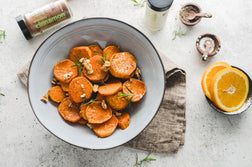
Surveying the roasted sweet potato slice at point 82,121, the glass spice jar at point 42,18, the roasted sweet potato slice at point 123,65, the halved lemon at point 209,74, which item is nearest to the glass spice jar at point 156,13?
the roasted sweet potato slice at point 123,65

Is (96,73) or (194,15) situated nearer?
(96,73)

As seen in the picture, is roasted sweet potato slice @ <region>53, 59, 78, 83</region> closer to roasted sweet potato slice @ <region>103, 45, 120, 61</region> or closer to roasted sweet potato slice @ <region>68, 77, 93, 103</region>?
roasted sweet potato slice @ <region>68, 77, 93, 103</region>

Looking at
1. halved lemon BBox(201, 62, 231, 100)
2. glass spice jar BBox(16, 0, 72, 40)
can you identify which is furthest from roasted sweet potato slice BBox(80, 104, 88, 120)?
halved lemon BBox(201, 62, 231, 100)

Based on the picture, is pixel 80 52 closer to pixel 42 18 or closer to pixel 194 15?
pixel 42 18

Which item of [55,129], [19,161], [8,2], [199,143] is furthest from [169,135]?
[8,2]

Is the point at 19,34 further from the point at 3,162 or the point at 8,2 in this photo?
the point at 3,162

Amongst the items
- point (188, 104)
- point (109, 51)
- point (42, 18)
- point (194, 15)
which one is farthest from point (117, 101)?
point (194, 15)

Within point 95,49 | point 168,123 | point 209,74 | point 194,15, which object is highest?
point 95,49
